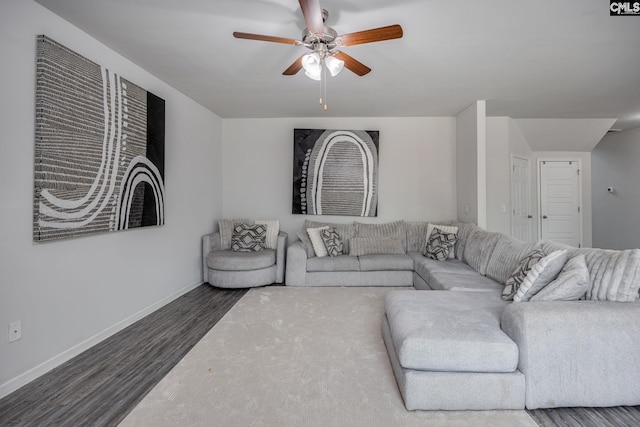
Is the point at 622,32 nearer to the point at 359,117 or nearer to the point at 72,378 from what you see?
the point at 359,117

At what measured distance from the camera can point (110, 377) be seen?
202 centimetres

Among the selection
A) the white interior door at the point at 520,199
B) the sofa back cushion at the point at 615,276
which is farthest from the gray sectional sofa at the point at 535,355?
the white interior door at the point at 520,199

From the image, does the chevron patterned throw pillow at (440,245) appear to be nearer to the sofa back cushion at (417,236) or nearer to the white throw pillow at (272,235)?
the sofa back cushion at (417,236)

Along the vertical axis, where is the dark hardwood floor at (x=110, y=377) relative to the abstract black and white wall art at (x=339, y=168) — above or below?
below

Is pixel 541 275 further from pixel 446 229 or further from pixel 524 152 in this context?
pixel 524 152

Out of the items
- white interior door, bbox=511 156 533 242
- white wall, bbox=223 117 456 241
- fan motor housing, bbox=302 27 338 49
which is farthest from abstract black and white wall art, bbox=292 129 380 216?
fan motor housing, bbox=302 27 338 49

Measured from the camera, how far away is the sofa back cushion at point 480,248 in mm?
3223

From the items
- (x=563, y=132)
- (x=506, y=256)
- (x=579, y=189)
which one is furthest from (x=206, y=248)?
(x=579, y=189)

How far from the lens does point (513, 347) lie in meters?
1.64

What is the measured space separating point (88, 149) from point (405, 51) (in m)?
2.76

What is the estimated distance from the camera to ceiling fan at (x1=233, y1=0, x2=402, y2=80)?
1.75 metres

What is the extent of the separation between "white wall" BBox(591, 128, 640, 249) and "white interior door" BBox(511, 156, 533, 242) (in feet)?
6.24

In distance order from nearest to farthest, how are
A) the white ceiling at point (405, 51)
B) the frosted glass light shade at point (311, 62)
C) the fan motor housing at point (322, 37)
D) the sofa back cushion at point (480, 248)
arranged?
the fan motor housing at point (322, 37) → the white ceiling at point (405, 51) → the frosted glass light shade at point (311, 62) → the sofa back cushion at point (480, 248)

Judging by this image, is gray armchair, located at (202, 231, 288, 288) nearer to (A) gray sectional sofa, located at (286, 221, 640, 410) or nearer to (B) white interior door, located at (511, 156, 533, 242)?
(A) gray sectional sofa, located at (286, 221, 640, 410)
